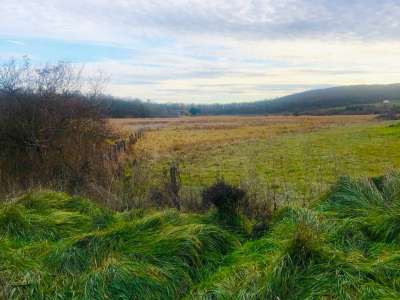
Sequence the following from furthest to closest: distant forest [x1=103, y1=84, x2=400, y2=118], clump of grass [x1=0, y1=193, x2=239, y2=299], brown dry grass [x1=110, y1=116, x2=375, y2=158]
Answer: distant forest [x1=103, y1=84, x2=400, y2=118] → brown dry grass [x1=110, y1=116, x2=375, y2=158] → clump of grass [x1=0, y1=193, x2=239, y2=299]

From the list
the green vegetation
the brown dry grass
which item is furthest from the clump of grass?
the brown dry grass

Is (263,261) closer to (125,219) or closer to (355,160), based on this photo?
(125,219)

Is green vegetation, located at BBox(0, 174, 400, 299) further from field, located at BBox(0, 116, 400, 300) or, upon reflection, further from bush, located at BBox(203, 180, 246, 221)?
bush, located at BBox(203, 180, 246, 221)

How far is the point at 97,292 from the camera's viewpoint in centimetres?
394

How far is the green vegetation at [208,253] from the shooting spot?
375 centimetres

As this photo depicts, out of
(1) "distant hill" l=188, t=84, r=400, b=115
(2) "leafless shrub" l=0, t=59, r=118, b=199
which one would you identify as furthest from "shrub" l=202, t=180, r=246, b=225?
(1) "distant hill" l=188, t=84, r=400, b=115

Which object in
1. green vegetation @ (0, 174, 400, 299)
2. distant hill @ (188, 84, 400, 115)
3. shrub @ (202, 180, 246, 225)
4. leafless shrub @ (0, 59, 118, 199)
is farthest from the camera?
distant hill @ (188, 84, 400, 115)

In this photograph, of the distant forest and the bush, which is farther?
the distant forest

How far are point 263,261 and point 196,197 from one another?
12.1ft

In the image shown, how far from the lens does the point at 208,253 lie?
16.2 feet

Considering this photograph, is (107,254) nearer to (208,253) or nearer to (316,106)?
(208,253)

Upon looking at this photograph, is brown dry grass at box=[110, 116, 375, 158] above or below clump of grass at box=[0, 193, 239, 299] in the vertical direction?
below

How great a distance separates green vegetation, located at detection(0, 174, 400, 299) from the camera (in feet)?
12.3

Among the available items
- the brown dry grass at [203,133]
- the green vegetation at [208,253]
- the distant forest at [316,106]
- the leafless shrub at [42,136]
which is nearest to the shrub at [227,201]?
the green vegetation at [208,253]
